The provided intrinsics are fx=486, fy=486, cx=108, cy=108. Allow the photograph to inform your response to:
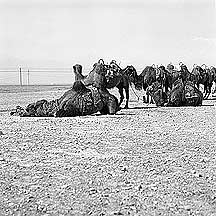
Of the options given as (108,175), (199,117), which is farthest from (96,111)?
(108,175)

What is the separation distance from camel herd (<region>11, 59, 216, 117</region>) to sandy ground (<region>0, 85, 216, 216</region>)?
11.0 ft

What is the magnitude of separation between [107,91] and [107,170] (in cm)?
981

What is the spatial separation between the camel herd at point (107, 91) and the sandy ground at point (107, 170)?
3363 mm

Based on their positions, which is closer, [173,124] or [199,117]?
[173,124]

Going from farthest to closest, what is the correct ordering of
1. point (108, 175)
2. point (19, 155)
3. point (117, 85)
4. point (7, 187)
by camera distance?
1. point (117, 85)
2. point (19, 155)
3. point (108, 175)
4. point (7, 187)

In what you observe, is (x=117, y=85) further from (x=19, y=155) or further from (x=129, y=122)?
(x=19, y=155)

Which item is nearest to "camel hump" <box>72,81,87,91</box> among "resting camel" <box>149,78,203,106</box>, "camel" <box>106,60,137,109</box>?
"camel" <box>106,60,137,109</box>

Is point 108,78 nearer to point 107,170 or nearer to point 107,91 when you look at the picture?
point 107,91

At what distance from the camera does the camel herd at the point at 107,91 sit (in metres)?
16.1

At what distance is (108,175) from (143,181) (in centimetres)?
Result: 58

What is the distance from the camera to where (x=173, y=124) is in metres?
13.6

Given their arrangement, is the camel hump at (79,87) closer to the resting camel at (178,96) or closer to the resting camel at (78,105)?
the resting camel at (78,105)

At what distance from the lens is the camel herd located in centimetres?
1606

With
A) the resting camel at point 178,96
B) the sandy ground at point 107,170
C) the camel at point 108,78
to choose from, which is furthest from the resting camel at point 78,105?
the resting camel at point 178,96
